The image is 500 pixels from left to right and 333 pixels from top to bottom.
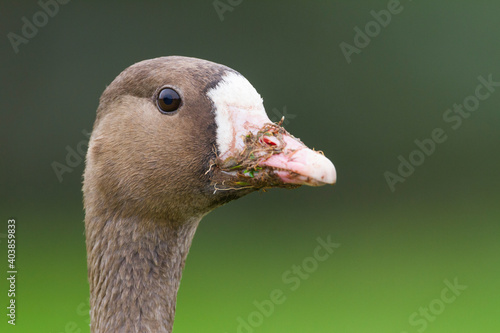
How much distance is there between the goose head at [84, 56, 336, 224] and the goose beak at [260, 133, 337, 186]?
0.11 m

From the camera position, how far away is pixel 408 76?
932 centimetres

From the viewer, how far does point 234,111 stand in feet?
9.59

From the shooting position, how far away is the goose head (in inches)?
114

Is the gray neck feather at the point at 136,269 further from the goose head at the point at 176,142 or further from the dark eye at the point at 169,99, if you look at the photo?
the dark eye at the point at 169,99

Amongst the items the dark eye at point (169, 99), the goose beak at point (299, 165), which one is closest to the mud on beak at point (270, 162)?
the goose beak at point (299, 165)

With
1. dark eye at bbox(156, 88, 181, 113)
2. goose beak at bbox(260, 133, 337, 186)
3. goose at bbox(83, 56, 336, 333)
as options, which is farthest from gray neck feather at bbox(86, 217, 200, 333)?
goose beak at bbox(260, 133, 337, 186)

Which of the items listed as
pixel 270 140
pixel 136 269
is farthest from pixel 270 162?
pixel 136 269

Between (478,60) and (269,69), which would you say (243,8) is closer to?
(269,69)

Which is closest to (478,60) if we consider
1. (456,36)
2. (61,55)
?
(456,36)

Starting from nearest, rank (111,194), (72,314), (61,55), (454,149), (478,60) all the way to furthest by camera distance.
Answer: (111,194), (72,314), (61,55), (478,60), (454,149)

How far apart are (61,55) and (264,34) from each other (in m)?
2.45

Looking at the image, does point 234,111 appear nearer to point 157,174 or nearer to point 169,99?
point 169,99

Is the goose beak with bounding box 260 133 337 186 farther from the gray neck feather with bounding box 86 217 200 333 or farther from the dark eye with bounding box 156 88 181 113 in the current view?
the gray neck feather with bounding box 86 217 200 333

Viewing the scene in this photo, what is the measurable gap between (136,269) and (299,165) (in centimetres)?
94
